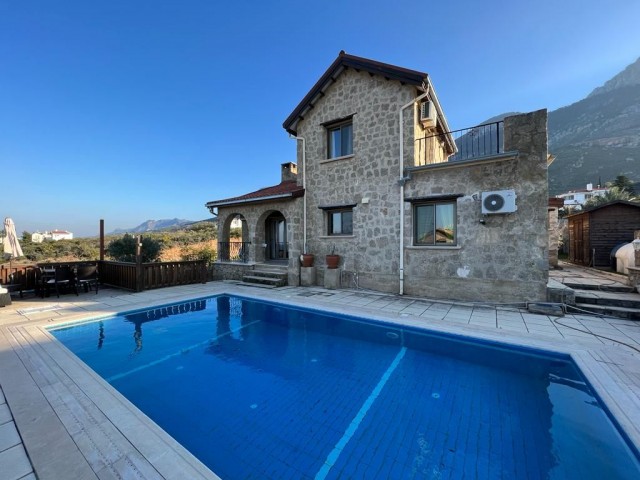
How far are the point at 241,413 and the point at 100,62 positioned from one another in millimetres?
16380

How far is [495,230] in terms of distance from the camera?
8164 mm

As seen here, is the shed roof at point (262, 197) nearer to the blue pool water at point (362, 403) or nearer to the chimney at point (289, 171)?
the chimney at point (289, 171)

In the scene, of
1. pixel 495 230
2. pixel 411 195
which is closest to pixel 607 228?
pixel 495 230

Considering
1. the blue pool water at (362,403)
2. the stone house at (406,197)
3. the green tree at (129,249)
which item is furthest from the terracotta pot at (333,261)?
the green tree at (129,249)

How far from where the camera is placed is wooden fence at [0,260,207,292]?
977cm

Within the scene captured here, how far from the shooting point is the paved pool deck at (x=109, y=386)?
2.44 m

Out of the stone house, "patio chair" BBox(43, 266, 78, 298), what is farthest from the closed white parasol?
the stone house

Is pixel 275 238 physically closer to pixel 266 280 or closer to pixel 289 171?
pixel 289 171

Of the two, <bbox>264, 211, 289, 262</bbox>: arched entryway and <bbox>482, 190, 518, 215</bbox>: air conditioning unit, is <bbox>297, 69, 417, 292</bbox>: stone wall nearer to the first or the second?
<bbox>482, 190, 518, 215</bbox>: air conditioning unit

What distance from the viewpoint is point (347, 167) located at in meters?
10.9

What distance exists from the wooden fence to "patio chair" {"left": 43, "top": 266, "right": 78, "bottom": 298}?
1.73 feet

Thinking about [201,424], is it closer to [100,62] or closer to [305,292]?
[305,292]

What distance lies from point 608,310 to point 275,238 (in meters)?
14.5

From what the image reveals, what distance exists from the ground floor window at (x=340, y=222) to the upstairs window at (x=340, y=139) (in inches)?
98.3
